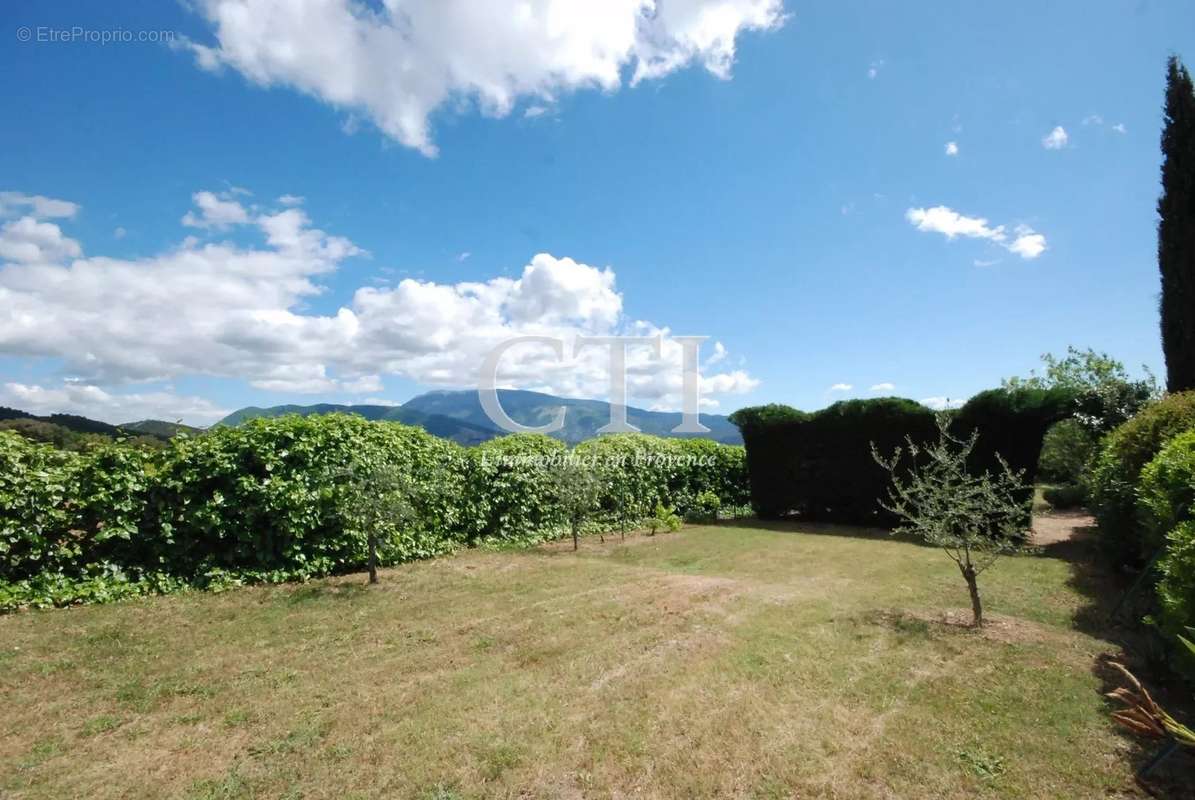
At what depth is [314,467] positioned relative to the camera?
340 inches

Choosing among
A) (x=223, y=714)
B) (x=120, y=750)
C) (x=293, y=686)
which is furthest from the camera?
(x=293, y=686)

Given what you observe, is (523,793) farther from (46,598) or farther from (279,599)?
(46,598)

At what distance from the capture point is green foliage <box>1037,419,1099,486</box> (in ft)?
46.8

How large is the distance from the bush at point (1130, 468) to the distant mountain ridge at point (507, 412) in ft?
29.6

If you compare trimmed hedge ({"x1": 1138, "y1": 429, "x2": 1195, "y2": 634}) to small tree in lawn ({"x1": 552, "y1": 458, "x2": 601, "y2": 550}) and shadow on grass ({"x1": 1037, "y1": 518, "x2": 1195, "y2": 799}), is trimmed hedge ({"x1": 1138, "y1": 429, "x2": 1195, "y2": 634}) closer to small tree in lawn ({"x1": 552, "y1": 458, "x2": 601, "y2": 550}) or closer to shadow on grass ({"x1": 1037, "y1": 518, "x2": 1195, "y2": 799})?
shadow on grass ({"x1": 1037, "y1": 518, "x2": 1195, "y2": 799})

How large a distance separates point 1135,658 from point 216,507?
419 inches

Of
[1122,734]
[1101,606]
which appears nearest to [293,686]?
[1122,734]

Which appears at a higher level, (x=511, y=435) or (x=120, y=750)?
(x=511, y=435)

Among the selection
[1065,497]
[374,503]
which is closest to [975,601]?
[374,503]

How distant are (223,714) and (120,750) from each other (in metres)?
0.63

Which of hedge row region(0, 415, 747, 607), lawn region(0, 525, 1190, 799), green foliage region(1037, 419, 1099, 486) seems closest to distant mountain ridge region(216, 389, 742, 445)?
hedge row region(0, 415, 747, 607)

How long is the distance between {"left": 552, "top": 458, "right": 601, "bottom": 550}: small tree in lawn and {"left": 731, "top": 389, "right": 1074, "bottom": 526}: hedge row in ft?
19.2

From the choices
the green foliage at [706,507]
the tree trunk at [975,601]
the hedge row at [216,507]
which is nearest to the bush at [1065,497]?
the green foliage at [706,507]

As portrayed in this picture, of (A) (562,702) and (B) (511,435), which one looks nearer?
(A) (562,702)
